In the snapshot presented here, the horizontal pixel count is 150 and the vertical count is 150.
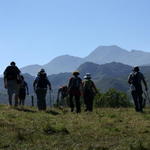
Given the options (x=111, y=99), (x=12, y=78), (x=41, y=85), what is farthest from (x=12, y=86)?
(x=111, y=99)

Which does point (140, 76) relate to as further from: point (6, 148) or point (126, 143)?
point (6, 148)

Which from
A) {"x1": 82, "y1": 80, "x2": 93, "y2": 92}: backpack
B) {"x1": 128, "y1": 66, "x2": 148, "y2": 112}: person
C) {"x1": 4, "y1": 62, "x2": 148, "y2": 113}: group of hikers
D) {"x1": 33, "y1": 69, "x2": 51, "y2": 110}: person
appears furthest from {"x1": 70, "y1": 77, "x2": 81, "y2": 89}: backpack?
{"x1": 128, "y1": 66, "x2": 148, "y2": 112}: person

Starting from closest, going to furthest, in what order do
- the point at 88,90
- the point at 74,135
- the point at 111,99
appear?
the point at 74,135 → the point at 88,90 → the point at 111,99

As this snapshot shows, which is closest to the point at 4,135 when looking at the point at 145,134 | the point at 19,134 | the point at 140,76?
the point at 19,134

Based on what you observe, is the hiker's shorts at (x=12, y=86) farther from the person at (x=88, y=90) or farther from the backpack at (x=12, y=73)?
the person at (x=88, y=90)

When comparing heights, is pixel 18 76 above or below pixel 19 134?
above

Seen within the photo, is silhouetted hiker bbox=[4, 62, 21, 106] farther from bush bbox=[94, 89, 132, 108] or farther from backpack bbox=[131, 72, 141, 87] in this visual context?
bush bbox=[94, 89, 132, 108]

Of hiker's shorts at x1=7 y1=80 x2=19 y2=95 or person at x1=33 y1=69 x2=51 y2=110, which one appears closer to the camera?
hiker's shorts at x1=7 y1=80 x2=19 y2=95

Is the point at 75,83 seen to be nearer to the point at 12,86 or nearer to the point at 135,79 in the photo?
the point at 135,79

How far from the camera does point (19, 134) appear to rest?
1469 cm

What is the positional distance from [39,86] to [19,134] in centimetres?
1289

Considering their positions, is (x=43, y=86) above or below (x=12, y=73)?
below

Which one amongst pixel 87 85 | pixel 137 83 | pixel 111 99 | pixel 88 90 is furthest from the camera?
pixel 111 99

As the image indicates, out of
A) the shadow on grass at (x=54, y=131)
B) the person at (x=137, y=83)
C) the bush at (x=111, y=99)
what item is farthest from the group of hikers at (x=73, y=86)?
the bush at (x=111, y=99)
